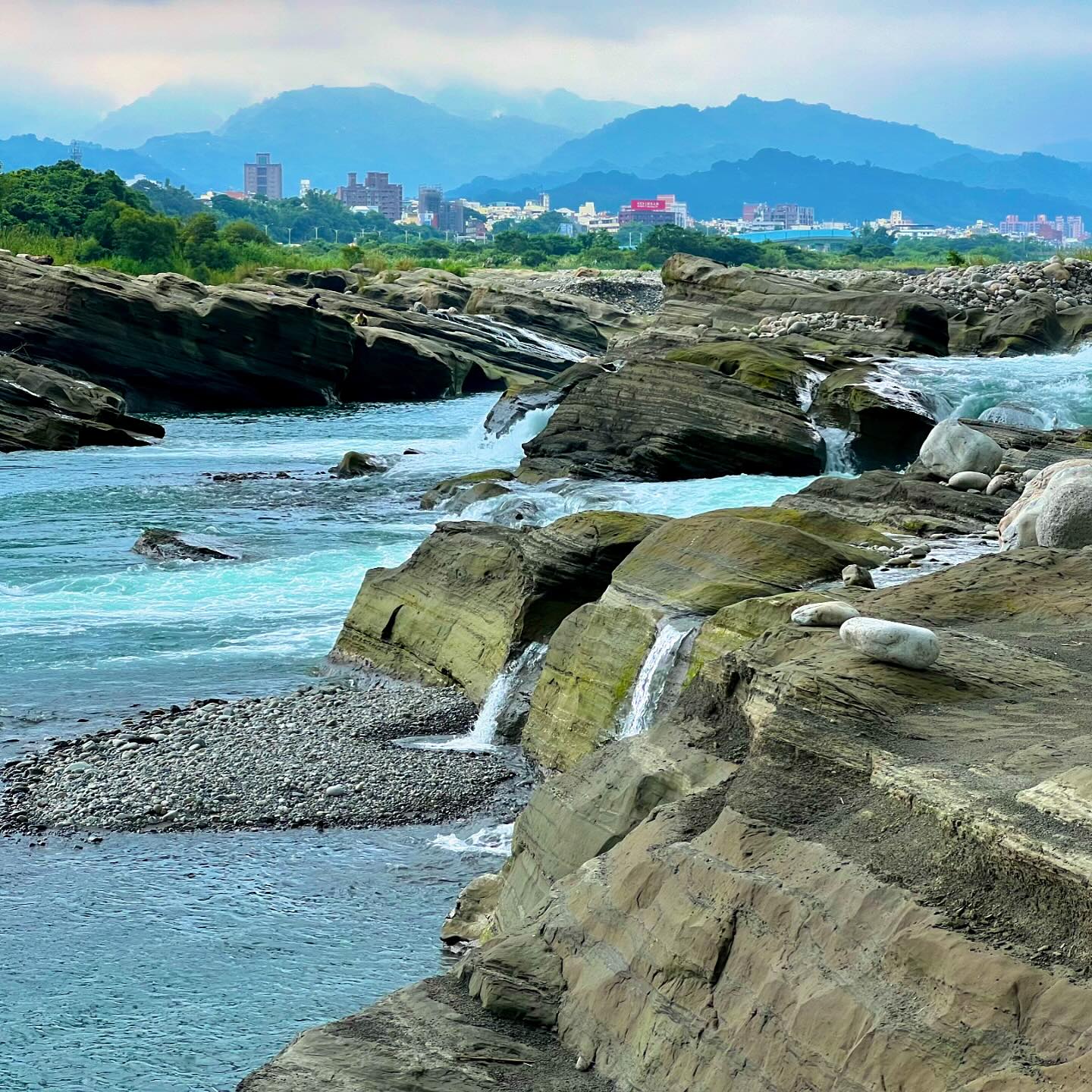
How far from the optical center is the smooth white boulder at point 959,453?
68.0 feet

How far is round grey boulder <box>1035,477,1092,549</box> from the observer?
13.2 metres

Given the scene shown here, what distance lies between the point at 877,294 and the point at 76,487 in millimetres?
19888

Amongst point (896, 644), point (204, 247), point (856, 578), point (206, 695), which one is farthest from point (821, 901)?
point (204, 247)

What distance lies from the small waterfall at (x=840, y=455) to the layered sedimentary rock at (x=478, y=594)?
999cm

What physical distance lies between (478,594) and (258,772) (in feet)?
13.7

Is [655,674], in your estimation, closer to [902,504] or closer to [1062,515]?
Result: [1062,515]

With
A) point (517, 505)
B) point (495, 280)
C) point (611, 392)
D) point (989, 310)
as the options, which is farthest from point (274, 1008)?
point (495, 280)

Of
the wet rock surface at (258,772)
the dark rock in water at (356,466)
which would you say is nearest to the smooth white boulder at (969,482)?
the wet rock surface at (258,772)

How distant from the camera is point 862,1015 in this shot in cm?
640

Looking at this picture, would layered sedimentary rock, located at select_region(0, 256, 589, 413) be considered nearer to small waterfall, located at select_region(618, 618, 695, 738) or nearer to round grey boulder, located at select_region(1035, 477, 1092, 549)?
small waterfall, located at select_region(618, 618, 695, 738)

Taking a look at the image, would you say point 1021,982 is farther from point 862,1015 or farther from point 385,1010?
point 385,1010

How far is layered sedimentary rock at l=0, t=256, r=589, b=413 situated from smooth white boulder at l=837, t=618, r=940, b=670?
4288 centimetres

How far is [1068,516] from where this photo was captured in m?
13.3

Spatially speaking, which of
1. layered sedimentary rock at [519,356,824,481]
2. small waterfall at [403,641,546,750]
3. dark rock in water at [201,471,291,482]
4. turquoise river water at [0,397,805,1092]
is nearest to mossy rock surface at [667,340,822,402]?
layered sedimentary rock at [519,356,824,481]
